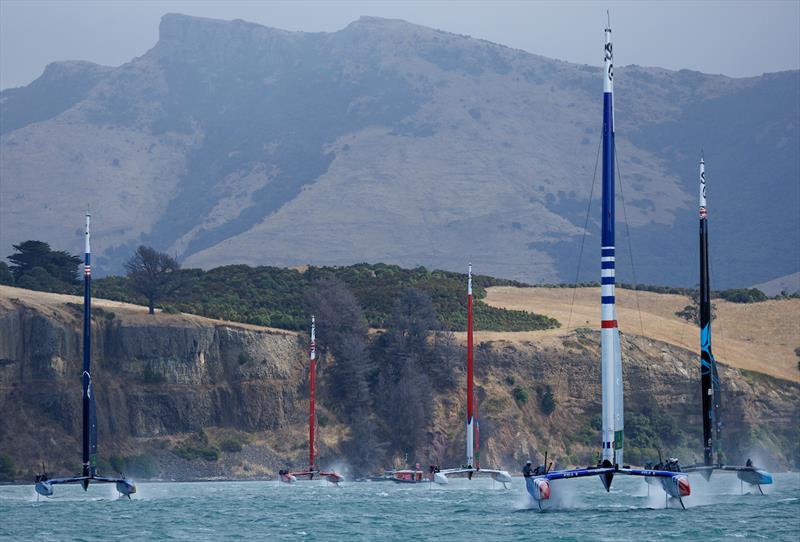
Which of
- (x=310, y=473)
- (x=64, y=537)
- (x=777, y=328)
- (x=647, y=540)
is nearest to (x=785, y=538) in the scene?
(x=647, y=540)

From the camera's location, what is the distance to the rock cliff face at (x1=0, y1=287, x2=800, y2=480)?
109250 millimetres

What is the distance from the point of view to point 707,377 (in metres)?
68.0

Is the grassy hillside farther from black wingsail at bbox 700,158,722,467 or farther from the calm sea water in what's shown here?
black wingsail at bbox 700,158,722,467

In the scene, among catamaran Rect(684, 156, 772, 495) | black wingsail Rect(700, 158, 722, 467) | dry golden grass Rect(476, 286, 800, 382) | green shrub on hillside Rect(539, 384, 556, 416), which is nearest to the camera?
catamaran Rect(684, 156, 772, 495)

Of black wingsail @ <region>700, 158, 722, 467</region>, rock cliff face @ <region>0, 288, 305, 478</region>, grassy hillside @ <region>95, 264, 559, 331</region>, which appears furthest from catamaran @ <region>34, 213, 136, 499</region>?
grassy hillside @ <region>95, 264, 559, 331</region>

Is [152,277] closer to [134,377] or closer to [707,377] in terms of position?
[134,377]

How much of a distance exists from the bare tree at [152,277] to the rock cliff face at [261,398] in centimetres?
216

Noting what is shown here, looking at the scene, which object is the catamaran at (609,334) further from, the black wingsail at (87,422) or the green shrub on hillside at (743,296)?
the green shrub on hillside at (743,296)

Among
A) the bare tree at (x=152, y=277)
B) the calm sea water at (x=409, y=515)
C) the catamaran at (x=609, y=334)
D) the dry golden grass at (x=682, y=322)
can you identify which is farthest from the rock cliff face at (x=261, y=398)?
the catamaran at (x=609, y=334)

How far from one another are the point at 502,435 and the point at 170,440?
2342 centimetres

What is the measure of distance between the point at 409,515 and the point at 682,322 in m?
87.9

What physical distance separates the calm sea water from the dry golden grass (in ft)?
168

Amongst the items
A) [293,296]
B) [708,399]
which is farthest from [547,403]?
[708,399]

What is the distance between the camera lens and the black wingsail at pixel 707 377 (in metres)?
66.9
